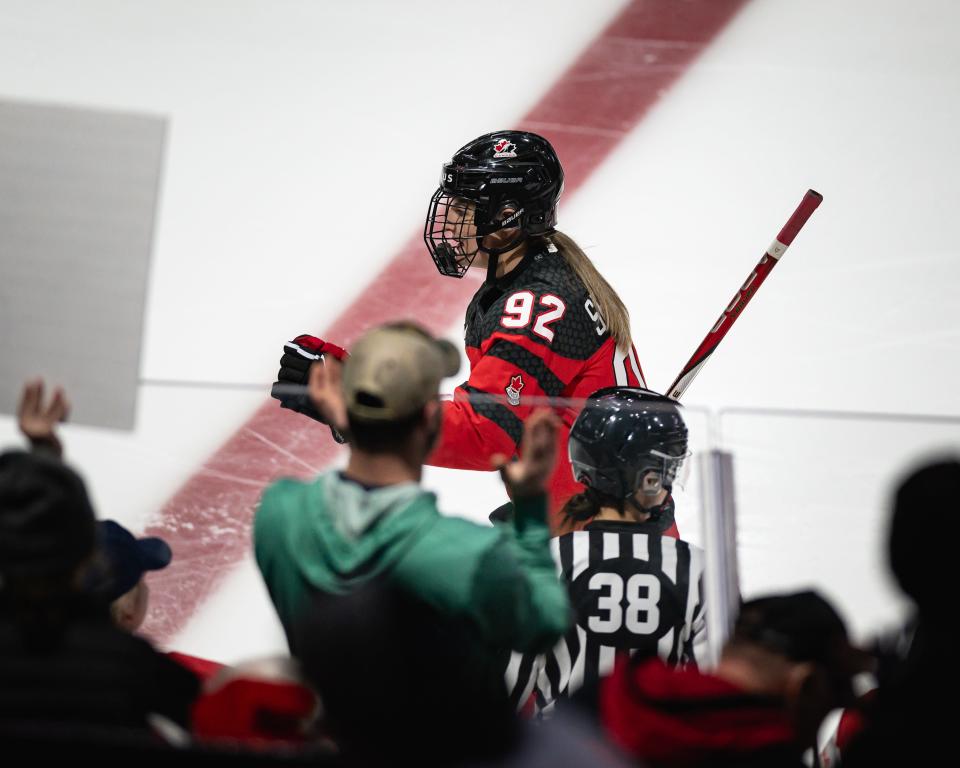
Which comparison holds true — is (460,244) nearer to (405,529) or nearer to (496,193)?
(496,193)

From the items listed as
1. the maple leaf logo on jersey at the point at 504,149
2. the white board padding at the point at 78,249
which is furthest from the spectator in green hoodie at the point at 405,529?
the maple leaf logo on jersey at the point at 504,149

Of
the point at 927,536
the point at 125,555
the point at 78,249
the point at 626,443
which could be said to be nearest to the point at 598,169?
the point at 78,249

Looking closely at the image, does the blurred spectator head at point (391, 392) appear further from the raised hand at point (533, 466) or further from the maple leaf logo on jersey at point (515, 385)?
the maple leaf logo on jersey at point (515, 385)

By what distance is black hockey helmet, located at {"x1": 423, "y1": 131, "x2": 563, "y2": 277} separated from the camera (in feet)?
8.34

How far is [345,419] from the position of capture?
135 centimetres

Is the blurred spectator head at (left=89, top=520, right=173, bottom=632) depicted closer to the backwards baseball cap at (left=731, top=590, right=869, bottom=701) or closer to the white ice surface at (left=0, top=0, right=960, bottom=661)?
the backwards baseball cap at (left=731, top=590, right=869, bottom=701)

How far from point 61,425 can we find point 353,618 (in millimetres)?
Result: 578

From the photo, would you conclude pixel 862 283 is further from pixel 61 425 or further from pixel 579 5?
pixel 61 425

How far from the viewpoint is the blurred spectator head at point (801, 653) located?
1.26 m

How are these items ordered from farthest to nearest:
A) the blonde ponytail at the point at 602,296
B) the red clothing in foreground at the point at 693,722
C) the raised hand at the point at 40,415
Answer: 1. the blonde ponytail at the point at 602,296
2. the raised hand at the point at 40,415
3. the red clothing in foreground at the point at 693,722

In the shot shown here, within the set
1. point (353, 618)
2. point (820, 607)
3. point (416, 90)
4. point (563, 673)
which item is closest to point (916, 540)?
point (820, 607)

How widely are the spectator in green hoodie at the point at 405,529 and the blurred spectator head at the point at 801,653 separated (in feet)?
0.59

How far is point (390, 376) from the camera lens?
4.27 feet

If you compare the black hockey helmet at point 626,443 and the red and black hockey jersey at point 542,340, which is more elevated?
the red and black hockey jersey at point 542,340
